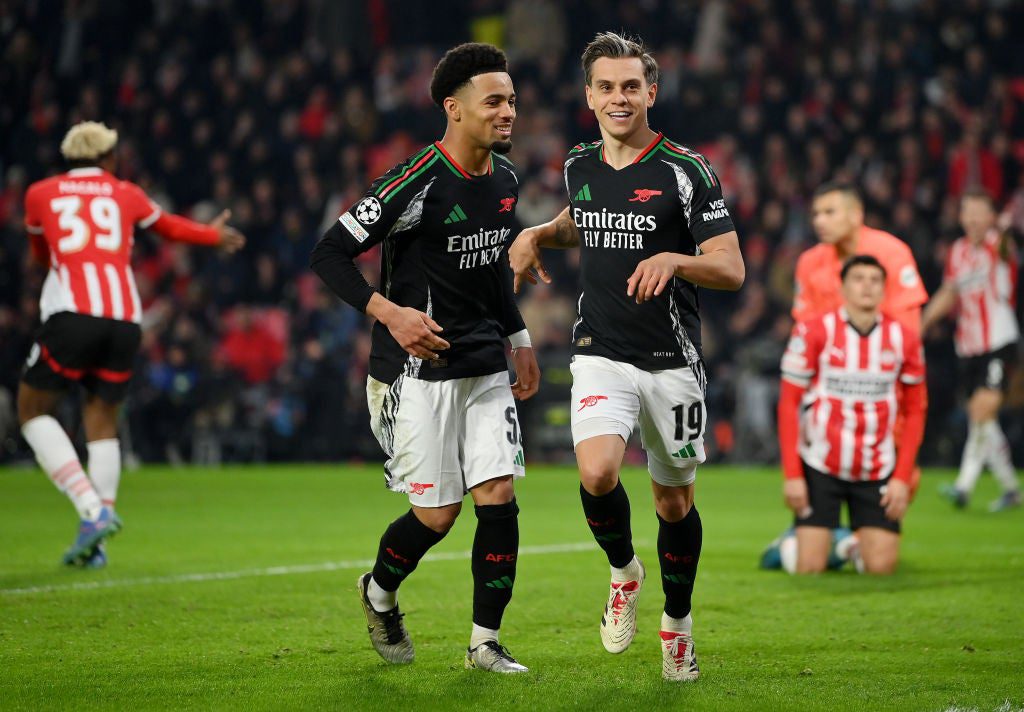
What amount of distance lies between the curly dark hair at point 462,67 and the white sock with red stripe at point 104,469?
3723 millimetres

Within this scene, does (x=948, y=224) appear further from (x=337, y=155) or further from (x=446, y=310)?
(x=446, y=310)

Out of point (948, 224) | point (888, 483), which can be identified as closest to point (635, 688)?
point (888, 483)

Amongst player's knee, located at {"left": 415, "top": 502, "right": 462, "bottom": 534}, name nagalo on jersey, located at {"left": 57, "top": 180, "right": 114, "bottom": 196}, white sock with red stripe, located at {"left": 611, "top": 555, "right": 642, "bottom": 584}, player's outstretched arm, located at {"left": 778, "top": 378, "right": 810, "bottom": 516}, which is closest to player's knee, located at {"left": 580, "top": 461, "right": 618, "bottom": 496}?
white sock with red stripe, located at {"left": 611, "top": 555, "right": 642, "bottom": 584}

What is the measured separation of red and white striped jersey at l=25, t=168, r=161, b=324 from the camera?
7824 millimetres

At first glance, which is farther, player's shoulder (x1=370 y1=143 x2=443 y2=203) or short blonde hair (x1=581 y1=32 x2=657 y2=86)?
short blonde hair (x1=581 y1=32 x2=657 y2=86)

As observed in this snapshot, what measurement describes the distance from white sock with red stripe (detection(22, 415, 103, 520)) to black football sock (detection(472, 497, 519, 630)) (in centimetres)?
340

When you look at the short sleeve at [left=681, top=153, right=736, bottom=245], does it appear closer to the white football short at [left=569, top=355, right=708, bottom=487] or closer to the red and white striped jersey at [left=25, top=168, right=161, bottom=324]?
the white football short at [left=569, top=355, right=708, bottom=487]

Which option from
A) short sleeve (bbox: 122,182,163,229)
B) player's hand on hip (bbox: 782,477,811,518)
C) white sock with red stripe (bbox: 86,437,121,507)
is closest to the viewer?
player's hand on hip (bbox: 782,477,811,518)

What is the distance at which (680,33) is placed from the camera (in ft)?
64.1

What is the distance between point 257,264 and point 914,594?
41.9ft

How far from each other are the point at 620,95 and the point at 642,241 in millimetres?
509

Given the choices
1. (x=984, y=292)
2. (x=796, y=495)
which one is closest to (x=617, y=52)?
(x=796, y=495)

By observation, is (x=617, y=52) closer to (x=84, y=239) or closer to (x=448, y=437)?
(x=448, y=437)

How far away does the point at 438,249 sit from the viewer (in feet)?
16.4
